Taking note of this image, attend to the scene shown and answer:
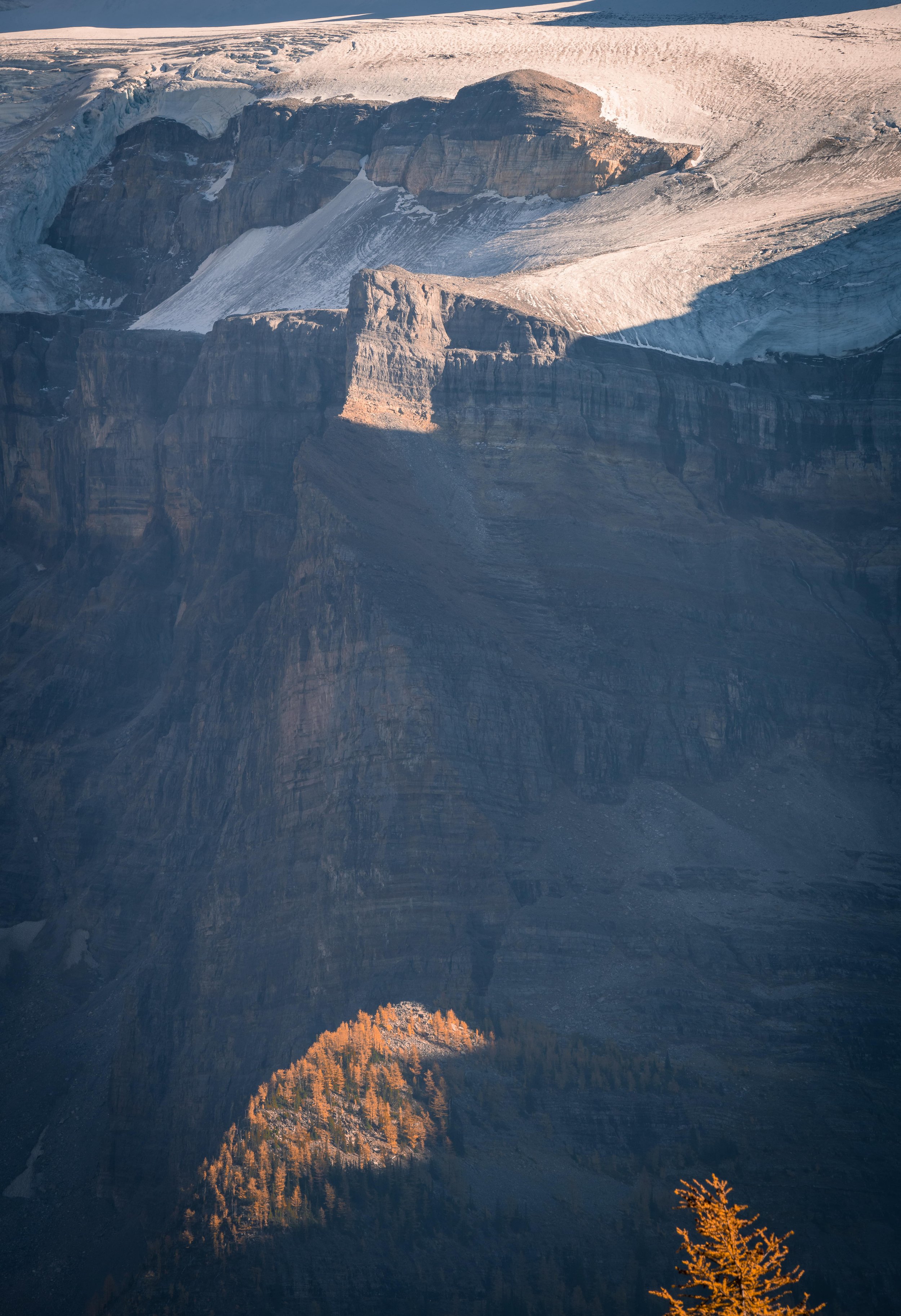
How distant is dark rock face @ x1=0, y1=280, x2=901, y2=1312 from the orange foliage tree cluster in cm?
186

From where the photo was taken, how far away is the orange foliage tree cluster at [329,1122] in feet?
188

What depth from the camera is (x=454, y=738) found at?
70812 millimetres

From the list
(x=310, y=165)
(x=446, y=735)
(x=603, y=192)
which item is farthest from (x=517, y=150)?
(x=446, y=735)

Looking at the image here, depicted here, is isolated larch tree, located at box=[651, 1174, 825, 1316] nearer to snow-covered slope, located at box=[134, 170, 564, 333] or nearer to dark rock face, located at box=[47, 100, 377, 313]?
snow-covered slope, located at box=[134, 170, 564, 333]

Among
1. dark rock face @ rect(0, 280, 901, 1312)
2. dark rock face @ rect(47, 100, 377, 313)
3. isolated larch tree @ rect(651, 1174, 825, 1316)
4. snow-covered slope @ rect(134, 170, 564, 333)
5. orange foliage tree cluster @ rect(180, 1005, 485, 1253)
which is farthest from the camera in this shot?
dark rock face @ rect(47, 100, 377, 313)

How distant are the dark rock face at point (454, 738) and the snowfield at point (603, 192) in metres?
6.57

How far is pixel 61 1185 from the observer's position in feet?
223

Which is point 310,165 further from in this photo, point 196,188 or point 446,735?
point 446,735

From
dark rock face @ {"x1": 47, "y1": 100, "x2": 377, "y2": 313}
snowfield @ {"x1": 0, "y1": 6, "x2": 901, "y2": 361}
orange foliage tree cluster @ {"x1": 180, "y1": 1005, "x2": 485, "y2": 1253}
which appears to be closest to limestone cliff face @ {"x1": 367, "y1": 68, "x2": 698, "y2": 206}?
snowfield @ {"x1": 0, "y1": 6, "x2": 901, "y2": 361}

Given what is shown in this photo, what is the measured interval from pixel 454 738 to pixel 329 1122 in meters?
19.9

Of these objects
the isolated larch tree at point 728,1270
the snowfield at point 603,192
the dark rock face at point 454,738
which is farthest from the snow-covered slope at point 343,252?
the isolated larch tree at point 728,1270

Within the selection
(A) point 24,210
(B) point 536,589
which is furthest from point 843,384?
(A) point 24,210

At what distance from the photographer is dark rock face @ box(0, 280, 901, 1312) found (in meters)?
64.5

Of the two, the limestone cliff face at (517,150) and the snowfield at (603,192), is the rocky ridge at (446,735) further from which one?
the limestone cliff face at (517,150)
